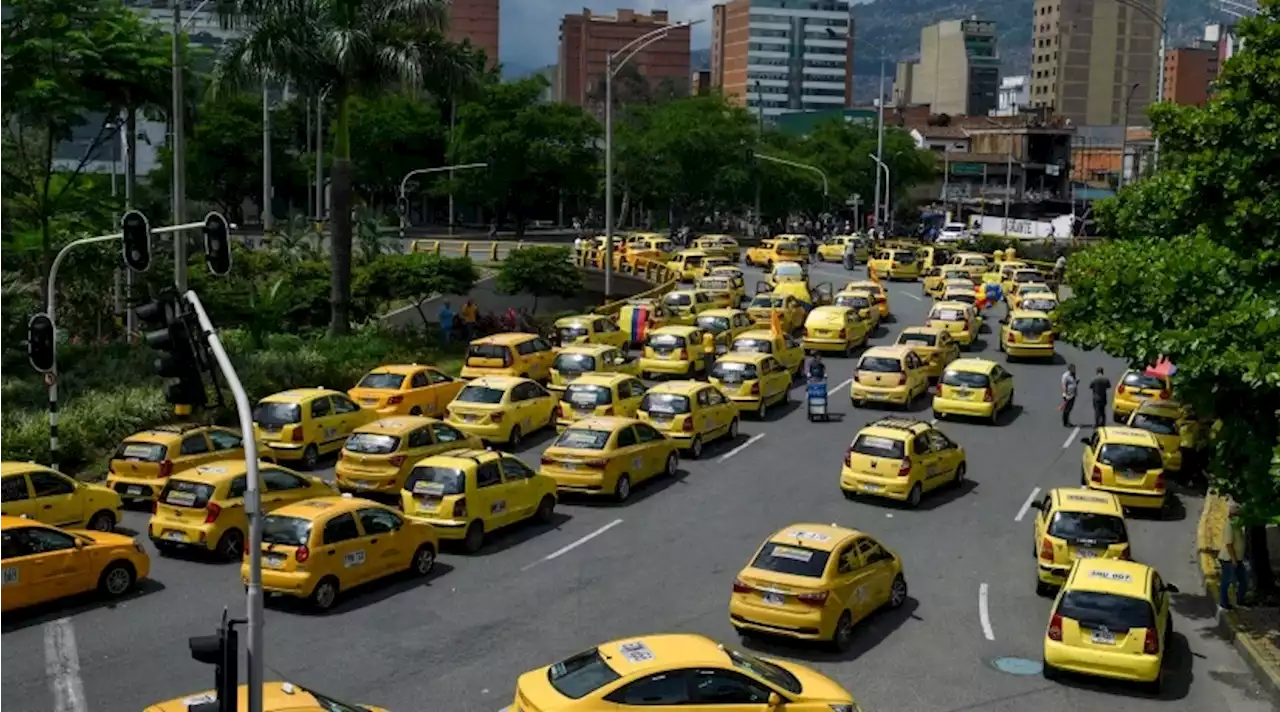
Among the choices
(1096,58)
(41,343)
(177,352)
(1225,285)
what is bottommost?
(41,343)

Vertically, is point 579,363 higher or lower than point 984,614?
higher

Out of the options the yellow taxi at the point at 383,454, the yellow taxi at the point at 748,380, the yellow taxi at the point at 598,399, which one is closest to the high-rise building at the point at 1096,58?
the yellow taxi at the point at 748,380

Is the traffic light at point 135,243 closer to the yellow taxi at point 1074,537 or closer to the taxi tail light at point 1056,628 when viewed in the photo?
the taxi tail light at point 1056,628

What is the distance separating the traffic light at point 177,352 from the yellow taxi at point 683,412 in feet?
57.0

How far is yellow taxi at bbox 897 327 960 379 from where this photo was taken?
3753 cm

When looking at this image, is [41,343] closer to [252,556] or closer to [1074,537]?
[252,556]

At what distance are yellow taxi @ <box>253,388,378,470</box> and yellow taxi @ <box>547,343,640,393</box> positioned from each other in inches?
251

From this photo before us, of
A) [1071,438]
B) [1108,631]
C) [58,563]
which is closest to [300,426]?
[58,563]

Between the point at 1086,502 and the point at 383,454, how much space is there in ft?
38.3

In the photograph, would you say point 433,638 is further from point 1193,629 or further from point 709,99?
point 709,99

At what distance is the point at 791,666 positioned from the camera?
1448cm

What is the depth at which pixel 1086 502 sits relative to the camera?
70.4 ft

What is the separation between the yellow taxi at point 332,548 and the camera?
18641 mm

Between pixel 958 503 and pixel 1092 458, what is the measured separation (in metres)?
2.61
